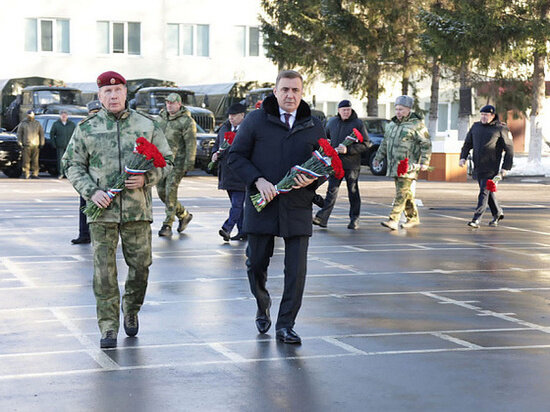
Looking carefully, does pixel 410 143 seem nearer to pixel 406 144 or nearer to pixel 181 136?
pixel 406 144

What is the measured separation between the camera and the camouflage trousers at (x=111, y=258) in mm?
7770

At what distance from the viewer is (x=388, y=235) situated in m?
15.6

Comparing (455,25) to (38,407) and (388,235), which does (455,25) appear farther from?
(38,407)

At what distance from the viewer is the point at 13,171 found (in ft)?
99.2

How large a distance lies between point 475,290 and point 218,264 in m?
3.06

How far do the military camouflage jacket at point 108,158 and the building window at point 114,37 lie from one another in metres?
46.8

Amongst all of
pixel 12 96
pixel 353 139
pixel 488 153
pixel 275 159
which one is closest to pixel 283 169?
pixel 275 159

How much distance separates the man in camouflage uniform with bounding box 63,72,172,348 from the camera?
7.70 metres

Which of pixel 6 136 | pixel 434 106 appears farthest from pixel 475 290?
pixel 434 106

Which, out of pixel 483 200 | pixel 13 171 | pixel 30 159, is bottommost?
pixel 13 171

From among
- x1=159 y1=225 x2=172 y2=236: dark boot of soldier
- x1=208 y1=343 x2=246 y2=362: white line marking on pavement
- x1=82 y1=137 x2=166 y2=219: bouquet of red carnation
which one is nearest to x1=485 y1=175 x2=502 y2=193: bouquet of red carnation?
x1=159 y1=225 x2=172 y2=236: dark boot of soldier

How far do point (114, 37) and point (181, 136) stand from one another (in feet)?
131

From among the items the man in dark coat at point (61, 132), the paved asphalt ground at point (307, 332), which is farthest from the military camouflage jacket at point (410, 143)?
the man in dark coat at point (61, 132)

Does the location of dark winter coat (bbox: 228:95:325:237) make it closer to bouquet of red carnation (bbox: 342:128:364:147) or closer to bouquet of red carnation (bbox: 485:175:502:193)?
bouquet of red carnation (bbox: 342:128:364:147)
